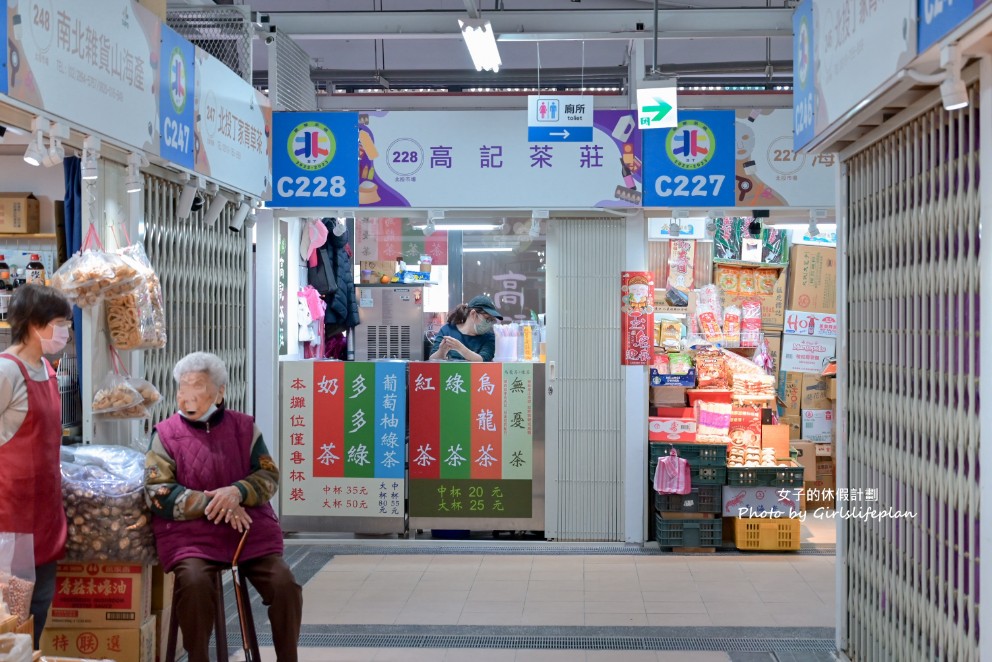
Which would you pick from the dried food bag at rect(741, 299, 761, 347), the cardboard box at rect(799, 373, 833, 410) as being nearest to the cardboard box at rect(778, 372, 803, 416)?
the cardboard box at rect(799, 373, 833, 410)

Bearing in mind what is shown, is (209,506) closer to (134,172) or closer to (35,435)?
(35,435)

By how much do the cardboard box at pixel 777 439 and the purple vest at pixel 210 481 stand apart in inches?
165

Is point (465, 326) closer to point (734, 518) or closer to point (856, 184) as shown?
point (734, 518)

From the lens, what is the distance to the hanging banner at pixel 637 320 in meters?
6.81

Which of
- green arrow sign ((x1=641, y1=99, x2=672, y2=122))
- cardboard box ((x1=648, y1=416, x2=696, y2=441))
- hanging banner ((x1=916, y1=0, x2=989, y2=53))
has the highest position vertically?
green arrow sign ((x1=641, y1=99, x2=672, y2=122))

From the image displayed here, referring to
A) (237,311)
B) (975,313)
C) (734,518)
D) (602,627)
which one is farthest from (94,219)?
(734,518)

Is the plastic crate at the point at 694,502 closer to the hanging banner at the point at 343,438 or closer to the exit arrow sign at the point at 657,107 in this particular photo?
the hanging banner at the point at 343,438

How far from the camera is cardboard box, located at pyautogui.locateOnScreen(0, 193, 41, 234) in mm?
5105

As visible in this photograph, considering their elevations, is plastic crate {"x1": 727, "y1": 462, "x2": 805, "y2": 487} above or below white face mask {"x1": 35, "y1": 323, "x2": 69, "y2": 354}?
below

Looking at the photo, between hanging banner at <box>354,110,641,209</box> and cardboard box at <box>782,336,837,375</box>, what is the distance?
2.69 metres

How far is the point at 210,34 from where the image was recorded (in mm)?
6406

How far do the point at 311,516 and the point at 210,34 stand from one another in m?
3.43

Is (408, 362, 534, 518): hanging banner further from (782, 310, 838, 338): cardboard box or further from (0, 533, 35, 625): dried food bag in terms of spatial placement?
(0, 533, 35, 625): dried food bag

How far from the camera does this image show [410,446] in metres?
7.05
